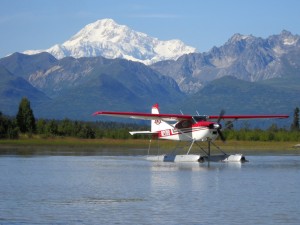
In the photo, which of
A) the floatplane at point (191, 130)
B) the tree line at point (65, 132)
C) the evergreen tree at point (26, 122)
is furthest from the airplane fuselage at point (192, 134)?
the evergreen tree at point (26, 122)

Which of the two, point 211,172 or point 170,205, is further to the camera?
point 211,172

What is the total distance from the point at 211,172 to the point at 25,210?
12860 millimetres

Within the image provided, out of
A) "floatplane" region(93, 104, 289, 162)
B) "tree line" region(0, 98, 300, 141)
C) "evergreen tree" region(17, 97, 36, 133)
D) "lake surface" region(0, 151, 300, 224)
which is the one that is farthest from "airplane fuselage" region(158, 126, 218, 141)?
"evergreen tree" region(17, 97, 36, 133)

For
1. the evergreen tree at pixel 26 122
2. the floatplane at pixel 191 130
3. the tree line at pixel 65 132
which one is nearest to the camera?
the floatplane at pixel 191 130

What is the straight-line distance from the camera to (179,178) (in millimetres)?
26953

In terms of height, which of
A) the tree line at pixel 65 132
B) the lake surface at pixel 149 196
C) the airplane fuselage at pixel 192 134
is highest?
the tree line at pixel 65 132

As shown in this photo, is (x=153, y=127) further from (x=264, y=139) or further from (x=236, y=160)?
(x=264, y=139)

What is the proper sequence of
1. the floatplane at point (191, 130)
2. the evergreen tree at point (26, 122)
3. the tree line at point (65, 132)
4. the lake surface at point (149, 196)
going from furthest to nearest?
the evergreen tree at point (26, 122) < the tree line at point (65, 132) < the floatplane at point (191, 130) < the lake surface at point (149, 196)

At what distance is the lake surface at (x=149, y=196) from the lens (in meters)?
17.1

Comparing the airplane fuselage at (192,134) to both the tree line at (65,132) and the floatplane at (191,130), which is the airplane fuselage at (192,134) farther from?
the tree line at (65,132)

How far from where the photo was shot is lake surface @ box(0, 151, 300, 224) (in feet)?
56.0

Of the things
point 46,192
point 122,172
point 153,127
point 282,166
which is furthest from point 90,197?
point 153,127

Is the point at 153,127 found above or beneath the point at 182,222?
above

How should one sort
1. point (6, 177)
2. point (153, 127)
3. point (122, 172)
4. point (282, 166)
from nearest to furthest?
point (6, 177), point (122, 172), point (282, 166), point (153, 127)
